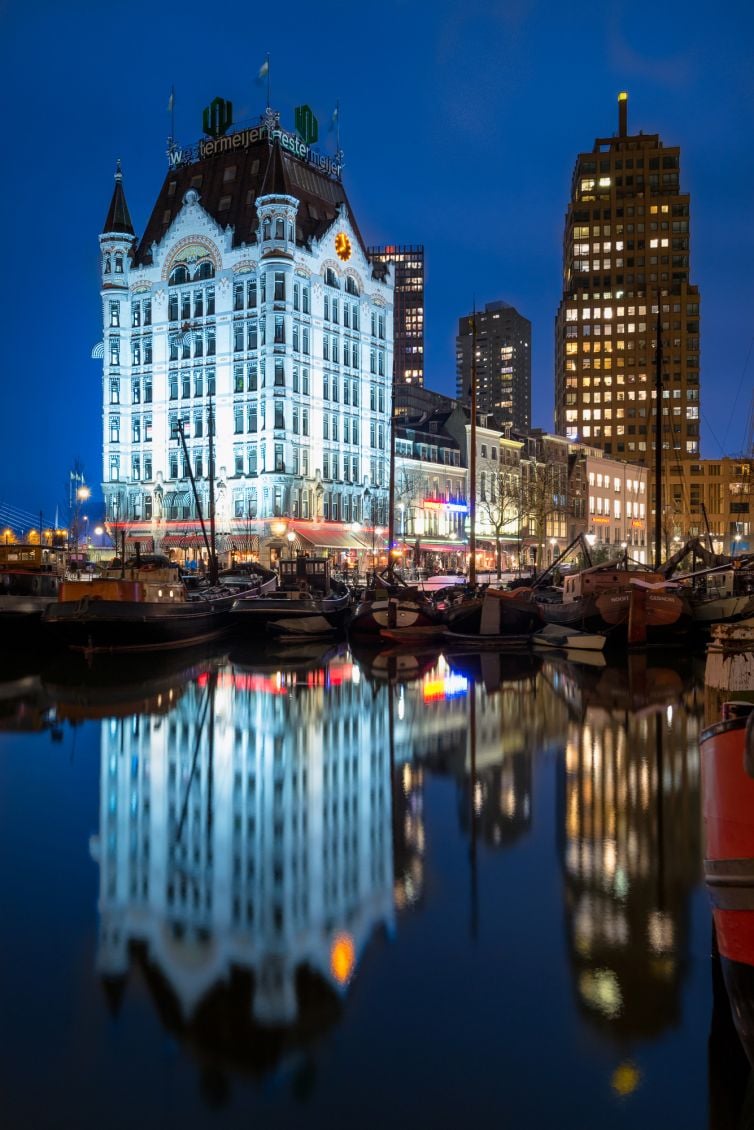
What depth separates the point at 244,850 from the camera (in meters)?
11.2

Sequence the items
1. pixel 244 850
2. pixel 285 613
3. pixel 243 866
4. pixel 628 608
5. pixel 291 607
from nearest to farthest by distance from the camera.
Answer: pixel 243 866
pixel 244 850
pixel 628 608
pixel 285 613
pixel 291 607

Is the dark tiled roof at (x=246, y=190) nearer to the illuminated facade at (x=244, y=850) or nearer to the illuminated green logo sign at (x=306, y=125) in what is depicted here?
the illuminated green logo sign at (x=306, y=125)

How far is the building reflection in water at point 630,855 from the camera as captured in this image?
24.7ft

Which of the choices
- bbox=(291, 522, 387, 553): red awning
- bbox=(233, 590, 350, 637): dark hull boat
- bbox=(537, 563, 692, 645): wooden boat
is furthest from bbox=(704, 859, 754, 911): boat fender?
bbox=(291, 522, 387, 553): red awning

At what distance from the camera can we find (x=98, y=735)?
1873 centimetres

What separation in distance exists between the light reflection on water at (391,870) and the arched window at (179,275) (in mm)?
73510

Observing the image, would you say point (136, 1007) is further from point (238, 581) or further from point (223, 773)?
point (238, 581)

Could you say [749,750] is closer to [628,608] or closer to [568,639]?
[628,608]

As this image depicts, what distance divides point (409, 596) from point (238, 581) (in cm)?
1528

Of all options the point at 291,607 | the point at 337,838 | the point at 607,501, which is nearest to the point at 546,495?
the point at 607,501

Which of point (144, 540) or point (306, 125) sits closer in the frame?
point (144, 540)

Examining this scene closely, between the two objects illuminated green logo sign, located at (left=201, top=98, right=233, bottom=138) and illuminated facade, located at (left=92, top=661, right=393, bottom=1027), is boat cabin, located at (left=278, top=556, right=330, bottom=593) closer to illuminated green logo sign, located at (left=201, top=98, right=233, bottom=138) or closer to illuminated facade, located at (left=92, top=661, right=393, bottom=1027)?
illuminated facade, located at (left=92, top=661, right=393, bottom=1027)

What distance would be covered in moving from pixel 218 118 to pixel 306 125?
930 cm

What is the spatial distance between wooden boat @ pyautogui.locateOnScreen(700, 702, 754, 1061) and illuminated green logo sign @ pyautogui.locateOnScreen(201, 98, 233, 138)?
101 m
